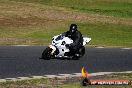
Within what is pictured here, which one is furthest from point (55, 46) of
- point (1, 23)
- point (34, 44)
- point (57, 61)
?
point (1, 23)

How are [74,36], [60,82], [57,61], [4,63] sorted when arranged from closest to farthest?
[60,82]
[4,63]
[57,61]
[74,36]

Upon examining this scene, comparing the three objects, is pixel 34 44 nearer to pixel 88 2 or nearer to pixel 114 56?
pixel 114 56

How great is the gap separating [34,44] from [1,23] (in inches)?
477

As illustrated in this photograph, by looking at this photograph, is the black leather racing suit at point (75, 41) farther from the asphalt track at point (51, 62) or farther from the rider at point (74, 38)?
the asphalt track at point (51, 62)

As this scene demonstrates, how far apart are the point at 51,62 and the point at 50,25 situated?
1857 cm

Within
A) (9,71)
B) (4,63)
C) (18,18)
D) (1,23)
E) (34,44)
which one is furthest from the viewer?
(18,18)

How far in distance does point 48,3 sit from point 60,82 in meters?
40.4

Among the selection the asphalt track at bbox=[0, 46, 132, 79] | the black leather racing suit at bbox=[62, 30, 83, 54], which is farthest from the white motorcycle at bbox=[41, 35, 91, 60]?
the asphalt track at bbox=[0, 46, 132, 79]

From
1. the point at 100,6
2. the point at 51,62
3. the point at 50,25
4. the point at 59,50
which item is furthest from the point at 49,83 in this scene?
the point at 100,6

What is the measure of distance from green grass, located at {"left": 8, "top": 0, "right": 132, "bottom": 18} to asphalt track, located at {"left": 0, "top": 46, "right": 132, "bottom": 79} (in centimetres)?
2491

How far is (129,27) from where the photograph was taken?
4128cm

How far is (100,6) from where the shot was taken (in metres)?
56.9

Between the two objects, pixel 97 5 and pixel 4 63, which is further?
pixel 97 5

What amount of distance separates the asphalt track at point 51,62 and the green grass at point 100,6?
24911 millimetres
